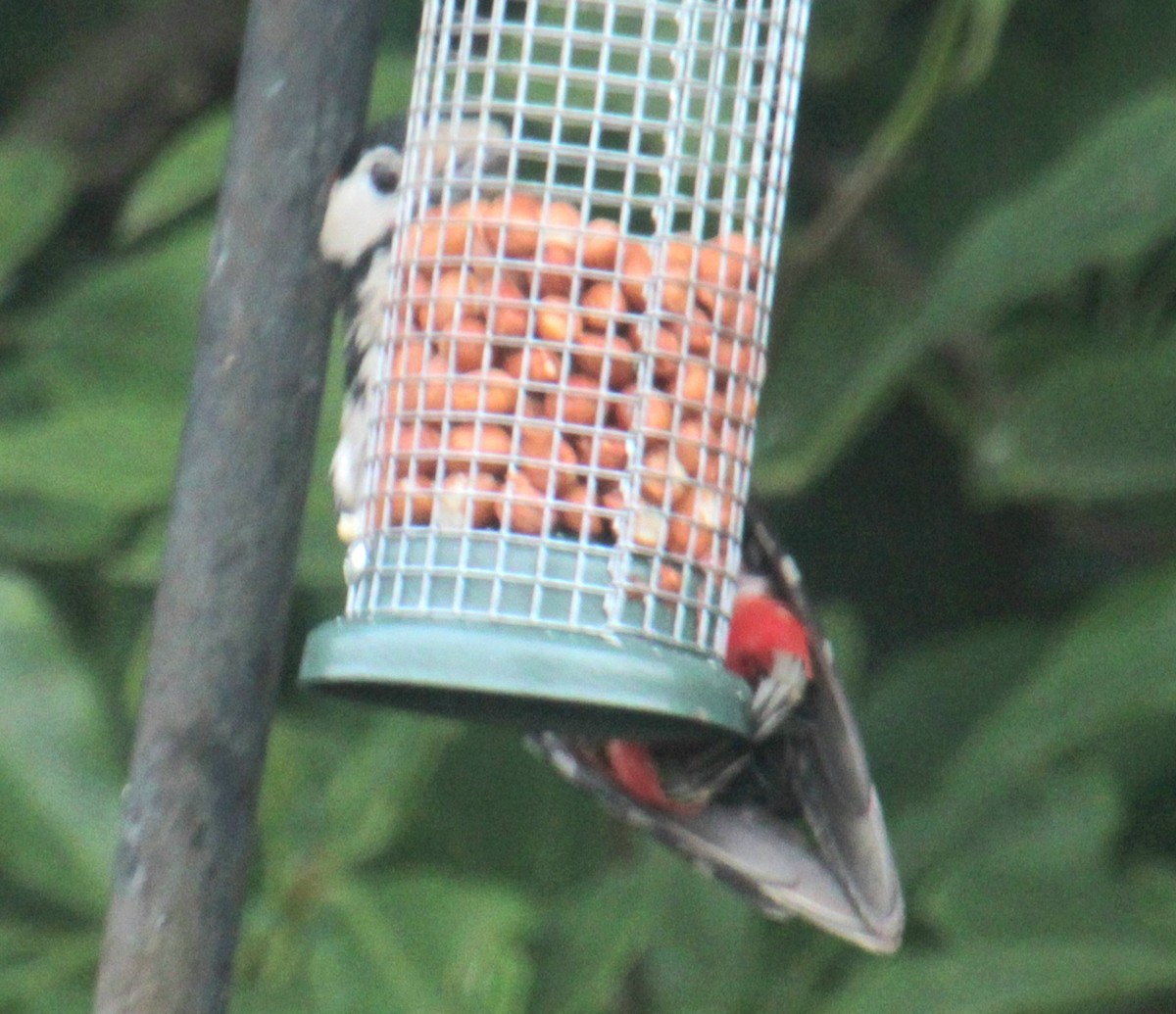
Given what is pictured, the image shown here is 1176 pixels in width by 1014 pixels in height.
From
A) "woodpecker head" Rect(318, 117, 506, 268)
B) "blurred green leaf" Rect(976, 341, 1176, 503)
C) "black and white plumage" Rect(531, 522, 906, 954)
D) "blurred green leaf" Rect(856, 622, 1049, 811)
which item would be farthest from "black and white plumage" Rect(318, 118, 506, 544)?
"blurred green leaf" Rect(856, 622, 1049, 811)

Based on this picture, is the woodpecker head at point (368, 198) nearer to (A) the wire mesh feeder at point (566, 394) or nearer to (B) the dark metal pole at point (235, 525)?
(A) the wire mesh feeder at point (566, 394)

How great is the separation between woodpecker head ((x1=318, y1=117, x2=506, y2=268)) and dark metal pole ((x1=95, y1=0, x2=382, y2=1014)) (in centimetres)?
17

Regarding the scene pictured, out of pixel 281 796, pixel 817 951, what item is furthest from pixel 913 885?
pixel 281 796

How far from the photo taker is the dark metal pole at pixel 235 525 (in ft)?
4.55

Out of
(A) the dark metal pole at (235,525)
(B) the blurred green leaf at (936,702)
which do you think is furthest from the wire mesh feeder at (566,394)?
(B) the blurred green leaf at (936,702)

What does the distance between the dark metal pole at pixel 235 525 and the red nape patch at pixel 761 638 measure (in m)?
0.63

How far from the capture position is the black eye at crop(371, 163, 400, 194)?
1745mm

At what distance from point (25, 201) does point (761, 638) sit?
1180 mm

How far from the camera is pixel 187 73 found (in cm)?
318

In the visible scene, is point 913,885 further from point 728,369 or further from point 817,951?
point 728,369

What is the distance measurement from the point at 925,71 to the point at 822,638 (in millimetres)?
654

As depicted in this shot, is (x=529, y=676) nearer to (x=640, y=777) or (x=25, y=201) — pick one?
(x=640, y=777)

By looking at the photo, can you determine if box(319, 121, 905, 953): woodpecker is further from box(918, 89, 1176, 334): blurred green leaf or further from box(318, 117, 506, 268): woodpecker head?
box(918, 89, 1176, 334): blurred green leaf

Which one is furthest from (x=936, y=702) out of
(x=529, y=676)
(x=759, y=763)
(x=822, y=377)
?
(x=529, y=676)
